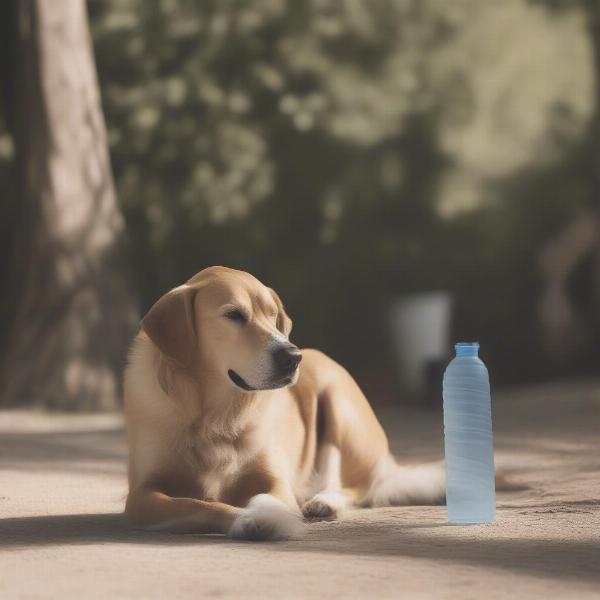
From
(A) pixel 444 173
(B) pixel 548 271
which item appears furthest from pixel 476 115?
(B) pixel 548 271

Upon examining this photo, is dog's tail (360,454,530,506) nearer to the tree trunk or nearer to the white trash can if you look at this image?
the tree trunk

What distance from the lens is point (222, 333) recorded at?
15.8 feet

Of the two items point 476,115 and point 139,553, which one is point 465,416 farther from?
point 476,115

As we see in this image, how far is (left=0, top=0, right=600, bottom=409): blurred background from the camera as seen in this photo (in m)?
15.9

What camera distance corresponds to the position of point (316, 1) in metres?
16.0

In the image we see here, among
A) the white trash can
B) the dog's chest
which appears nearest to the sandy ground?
the dog's chest

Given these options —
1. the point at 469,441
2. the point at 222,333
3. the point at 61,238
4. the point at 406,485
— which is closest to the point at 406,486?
the point at 406,485

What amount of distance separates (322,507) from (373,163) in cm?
1140

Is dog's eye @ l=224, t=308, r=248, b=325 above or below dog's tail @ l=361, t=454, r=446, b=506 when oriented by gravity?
above

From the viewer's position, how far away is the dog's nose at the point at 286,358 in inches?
184

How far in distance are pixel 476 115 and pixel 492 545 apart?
12.8m

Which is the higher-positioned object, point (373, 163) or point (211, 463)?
point (373, 163)

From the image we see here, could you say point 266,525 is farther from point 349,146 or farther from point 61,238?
point 349,146

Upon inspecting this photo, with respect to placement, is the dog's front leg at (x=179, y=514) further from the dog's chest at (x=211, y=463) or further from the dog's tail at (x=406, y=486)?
the dog's tail at (x=406, y=486)
